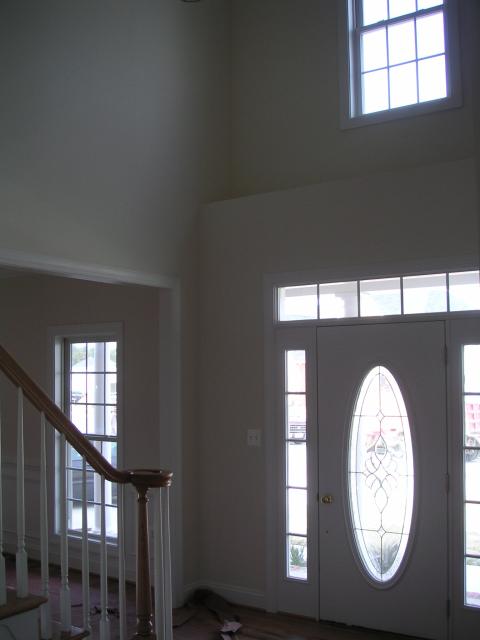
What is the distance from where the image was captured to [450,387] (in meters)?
4.11

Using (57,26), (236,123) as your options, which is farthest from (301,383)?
(57,26)

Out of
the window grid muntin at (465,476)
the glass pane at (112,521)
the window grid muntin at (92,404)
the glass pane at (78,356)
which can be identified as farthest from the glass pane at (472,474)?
the glass pane at (78,356)

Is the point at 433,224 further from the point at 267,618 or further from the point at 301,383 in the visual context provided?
the point at 267,618

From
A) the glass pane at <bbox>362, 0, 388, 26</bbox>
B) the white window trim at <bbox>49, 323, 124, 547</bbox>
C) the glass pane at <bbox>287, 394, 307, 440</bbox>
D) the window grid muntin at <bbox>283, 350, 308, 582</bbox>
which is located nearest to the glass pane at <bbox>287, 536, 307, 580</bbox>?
the window grid muntin at <bbox>283, 350, 308, 582</bbox>

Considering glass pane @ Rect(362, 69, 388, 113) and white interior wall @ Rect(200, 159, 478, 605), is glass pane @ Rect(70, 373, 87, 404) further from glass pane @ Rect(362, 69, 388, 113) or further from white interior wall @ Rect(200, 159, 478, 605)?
glass pane @ Rect(362, 69, 388, 113)

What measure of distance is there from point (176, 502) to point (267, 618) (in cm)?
103

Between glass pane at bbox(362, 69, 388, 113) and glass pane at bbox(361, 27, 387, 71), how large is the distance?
70mm

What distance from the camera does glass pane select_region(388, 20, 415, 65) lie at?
16.6 feet

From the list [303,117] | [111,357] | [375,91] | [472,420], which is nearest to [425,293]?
[472,420]

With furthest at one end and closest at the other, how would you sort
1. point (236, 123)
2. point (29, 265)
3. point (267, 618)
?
1. point (236, 123)
2. point (267, 618)
3. point (29, 265)

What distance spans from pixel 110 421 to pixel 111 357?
570mm

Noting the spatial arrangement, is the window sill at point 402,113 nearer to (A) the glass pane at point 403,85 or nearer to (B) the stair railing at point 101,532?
(A) the glass pane at point 403,85

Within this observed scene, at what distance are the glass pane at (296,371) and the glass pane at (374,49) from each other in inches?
93.9

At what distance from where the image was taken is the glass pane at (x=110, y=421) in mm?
5793
